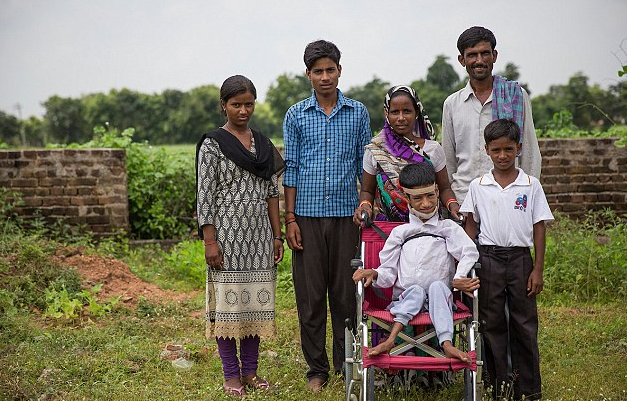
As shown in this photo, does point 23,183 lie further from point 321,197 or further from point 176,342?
point 321,197

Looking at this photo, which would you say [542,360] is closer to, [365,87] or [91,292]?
[91,292]

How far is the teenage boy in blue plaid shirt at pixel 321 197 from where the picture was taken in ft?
14.4

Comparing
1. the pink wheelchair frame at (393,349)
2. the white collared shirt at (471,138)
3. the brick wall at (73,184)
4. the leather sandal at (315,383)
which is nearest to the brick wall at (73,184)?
the brick wall at (73,184)

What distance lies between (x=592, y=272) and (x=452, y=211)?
128 inches

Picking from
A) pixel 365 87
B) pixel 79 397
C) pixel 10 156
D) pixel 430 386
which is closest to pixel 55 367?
pixel 79 397

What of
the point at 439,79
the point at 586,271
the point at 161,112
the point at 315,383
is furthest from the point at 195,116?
the point at 315,383

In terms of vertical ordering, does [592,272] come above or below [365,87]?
below

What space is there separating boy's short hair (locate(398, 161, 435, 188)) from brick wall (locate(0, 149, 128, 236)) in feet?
18.1

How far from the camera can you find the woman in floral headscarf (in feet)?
13.5

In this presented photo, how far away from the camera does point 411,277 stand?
3930 mm

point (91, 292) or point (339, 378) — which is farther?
point (91, 292)

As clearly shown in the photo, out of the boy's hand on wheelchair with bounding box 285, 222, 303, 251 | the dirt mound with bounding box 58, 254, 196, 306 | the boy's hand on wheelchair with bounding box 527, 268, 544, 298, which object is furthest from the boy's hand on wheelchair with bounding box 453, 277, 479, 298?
the dirt mound with bounding box 58, 254, 196, 306

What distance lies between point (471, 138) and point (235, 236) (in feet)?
5.11

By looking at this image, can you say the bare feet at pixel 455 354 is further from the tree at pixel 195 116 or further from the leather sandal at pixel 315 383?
the tree at pixel 195 116
